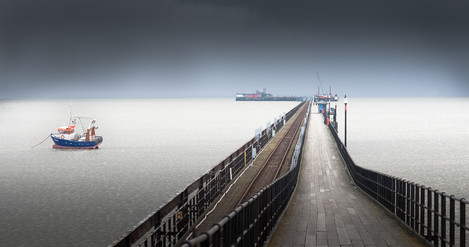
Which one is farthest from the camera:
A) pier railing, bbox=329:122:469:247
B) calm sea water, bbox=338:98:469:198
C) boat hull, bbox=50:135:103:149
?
boat hull, bbox=50:135:103:149

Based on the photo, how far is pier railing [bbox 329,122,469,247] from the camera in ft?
29.7

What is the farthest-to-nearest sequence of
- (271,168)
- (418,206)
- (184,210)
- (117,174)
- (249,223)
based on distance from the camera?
1. (117,174)
2. (271,168)
3. (184,210)
4. (418,206)
5. (249,223)

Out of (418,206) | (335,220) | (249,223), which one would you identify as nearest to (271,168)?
(335,220)

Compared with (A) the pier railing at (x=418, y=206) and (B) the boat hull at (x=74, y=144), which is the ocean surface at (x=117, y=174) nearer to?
(B) the boat hull at (x=74, y=144)

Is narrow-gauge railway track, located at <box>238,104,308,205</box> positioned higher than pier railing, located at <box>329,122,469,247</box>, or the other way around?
pier railing, located at <box>329,122,469,247</box>

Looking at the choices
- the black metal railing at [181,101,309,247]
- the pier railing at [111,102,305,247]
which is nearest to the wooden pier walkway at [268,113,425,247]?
the black metal railing at [181,101,309,247]

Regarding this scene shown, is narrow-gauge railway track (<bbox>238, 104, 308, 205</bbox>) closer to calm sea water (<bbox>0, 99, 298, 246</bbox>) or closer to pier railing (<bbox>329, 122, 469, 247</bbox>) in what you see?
calm sea water (<bbox>0, 99, 298, 246</bbox>)

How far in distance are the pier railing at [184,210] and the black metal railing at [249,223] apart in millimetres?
3908

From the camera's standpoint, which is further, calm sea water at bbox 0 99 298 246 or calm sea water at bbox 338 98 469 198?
calm sea water at bbox 338 98 469 198

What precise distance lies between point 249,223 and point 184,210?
522 inches

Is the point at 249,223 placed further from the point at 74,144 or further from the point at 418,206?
the point at 74,144

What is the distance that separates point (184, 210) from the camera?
21.4 m

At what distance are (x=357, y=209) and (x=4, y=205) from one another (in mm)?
24595

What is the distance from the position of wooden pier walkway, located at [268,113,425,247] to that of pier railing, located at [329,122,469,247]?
0.29 metres
